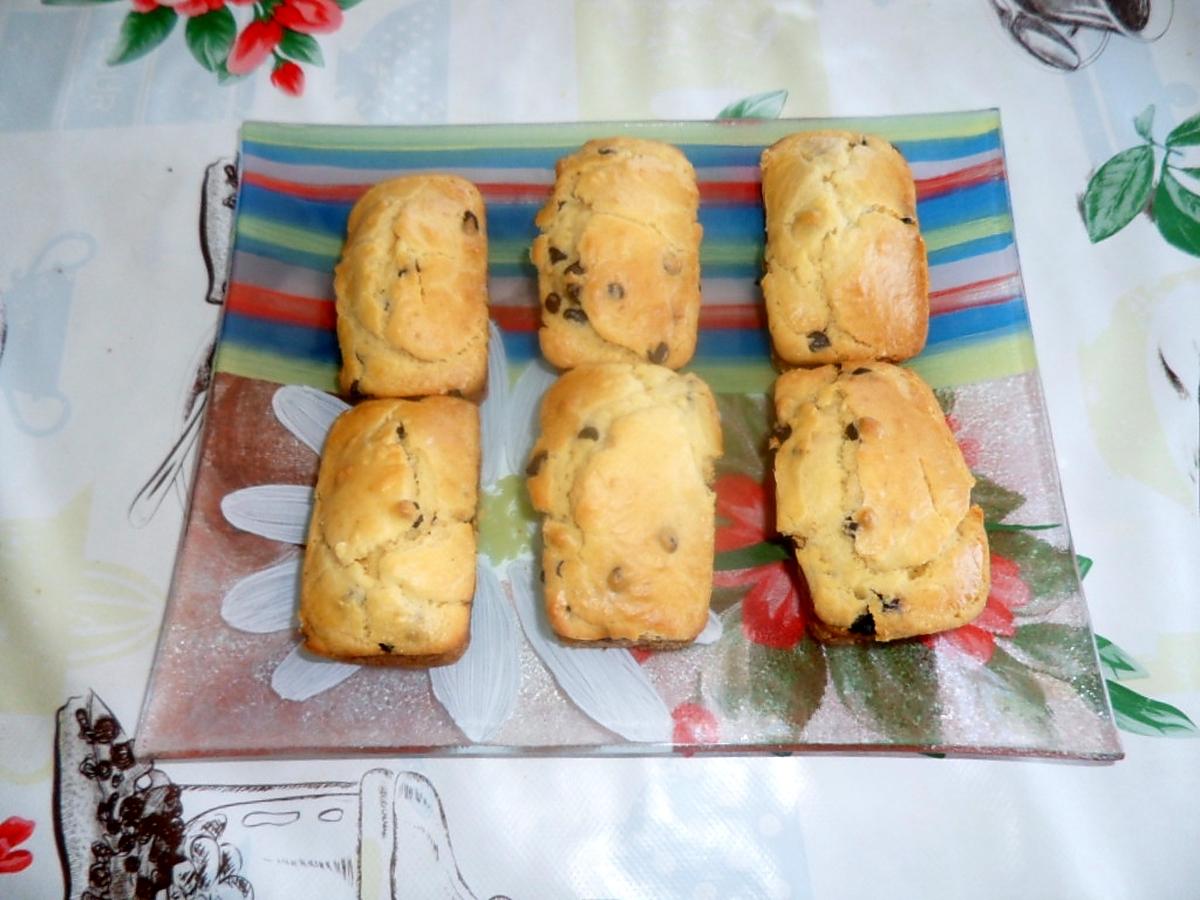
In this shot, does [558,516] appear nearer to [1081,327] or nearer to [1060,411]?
[1060,411]

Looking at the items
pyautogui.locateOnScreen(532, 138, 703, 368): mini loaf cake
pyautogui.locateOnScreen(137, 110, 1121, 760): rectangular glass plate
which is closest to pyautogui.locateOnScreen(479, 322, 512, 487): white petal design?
pyautogui.locateOnScreen(137, 110, 1121, 760): rectangular glass plate

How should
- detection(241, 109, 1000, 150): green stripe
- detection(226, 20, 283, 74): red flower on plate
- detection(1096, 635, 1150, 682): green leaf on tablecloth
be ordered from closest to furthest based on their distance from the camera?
detection(1096, 635, 1150, 682): green leaf on tablecloth, detection(241, 109, 1000, 150): green stripe, detection(226, 20, 283, 74): red flower on plate

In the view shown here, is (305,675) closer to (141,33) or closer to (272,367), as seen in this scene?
(272,367)

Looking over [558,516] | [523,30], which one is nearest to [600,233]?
[558,516]

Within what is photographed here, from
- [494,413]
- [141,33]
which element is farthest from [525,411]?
[141,33]

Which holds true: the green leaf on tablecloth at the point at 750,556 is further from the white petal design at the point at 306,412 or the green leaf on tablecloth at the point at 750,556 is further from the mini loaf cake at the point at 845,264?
the white petal design at the point at 306,412

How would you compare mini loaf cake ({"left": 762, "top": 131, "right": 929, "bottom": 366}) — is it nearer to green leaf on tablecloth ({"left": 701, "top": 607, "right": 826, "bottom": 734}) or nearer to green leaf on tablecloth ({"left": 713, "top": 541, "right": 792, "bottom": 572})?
green leaf on tablecloth ({"left": 713, "top": 541, "right": 792, "bottom": 572})
